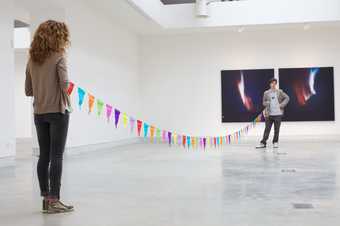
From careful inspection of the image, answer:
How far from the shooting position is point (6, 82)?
310 inches

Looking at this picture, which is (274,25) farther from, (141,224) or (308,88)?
(141,224)

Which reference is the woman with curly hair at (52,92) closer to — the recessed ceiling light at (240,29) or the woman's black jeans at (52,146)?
the woman's black jeans at (52,146)

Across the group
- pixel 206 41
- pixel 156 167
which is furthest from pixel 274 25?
pixel 156 167

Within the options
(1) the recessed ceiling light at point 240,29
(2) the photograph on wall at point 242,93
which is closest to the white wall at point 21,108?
(2) the photograph on wall at point 242,93

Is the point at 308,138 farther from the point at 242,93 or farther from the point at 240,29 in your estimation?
the point at 240,29

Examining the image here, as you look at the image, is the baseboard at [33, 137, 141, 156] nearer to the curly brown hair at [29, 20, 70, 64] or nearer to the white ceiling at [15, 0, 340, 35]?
the white ceiling at [15, 0, 340, 35]

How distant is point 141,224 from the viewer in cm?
324

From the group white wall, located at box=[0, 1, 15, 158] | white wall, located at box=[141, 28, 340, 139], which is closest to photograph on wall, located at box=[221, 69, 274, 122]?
white wall, located at box=[141, 28, 340, 139]

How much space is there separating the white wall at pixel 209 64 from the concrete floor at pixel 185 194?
721 centimetres

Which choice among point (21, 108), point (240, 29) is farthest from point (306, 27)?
point (21, 108)

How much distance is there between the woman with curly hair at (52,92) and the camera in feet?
12.0

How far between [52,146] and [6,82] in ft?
15.2

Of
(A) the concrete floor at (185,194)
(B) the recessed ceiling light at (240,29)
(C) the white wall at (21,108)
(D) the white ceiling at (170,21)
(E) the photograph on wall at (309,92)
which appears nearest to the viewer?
(A) the concrete floor at (185,194)

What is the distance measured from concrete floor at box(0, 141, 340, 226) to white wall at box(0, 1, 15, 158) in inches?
18.3
